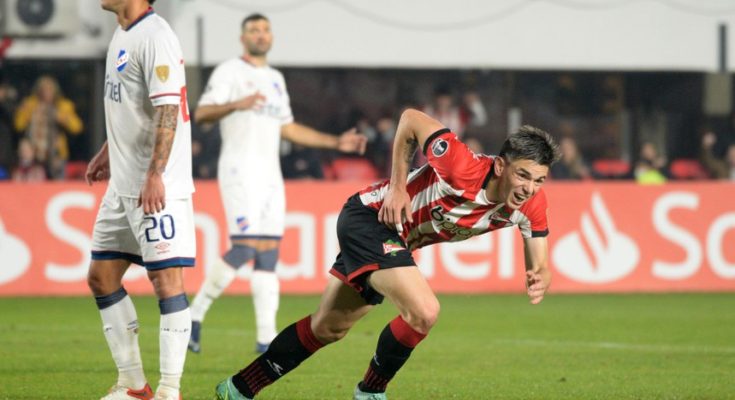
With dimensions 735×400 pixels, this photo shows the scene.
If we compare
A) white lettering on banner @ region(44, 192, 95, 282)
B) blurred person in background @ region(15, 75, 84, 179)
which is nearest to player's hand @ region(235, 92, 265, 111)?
white lettering on banner @ region(44, 192, 95, 282)

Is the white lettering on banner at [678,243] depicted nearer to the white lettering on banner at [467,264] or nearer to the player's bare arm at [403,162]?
the white lettering on banner at [467,264]

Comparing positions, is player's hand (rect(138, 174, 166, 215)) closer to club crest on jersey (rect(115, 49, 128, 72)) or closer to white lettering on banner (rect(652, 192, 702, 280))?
club crest on jersey (rect(115, 49, 128, 72))

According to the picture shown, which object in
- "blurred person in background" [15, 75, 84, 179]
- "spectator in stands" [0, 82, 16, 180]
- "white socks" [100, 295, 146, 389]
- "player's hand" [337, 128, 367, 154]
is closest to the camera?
"white socks" [100, 295, 146, 389]

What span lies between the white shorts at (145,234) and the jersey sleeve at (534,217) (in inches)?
68.8

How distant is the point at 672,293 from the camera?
17.0m

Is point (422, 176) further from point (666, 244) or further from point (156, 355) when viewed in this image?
point (666, 244)

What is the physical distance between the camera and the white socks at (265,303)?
10750mm

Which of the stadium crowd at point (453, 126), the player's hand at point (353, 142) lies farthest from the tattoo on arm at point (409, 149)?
the stadium crowd at point (453, 126)

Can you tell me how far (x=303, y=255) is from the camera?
16328 millimetres

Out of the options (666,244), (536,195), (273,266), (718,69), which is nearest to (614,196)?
(666,244)

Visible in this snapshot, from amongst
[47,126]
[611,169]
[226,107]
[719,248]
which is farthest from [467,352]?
[611,169]

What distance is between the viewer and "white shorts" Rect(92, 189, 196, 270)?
739 centimetres

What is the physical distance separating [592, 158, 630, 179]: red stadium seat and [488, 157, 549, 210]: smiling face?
44.8ft

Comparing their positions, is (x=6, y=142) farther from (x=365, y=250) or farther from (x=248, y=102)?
(x=365, y=250)
